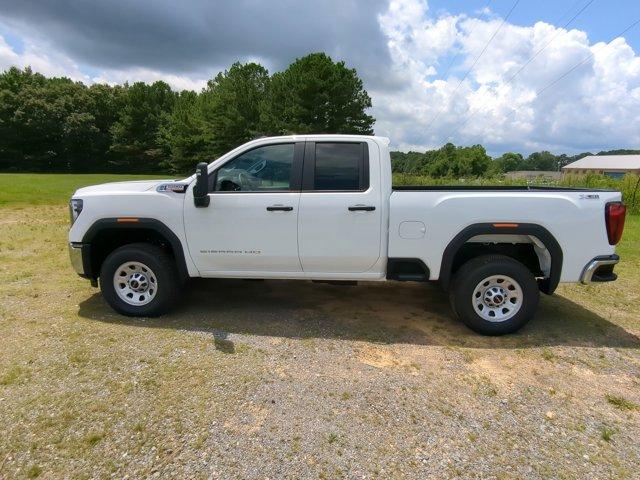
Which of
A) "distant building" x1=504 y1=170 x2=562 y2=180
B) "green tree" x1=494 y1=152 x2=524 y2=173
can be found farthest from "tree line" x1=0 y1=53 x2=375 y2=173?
"green tree" x1=494 y1=152 x2=524 y2=173

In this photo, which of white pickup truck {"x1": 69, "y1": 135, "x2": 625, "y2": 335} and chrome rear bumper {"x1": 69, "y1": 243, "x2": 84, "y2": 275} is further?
→ chrome rear bumper {"x1": 69, "y1": 243, "x2": 84, "y2": 275}

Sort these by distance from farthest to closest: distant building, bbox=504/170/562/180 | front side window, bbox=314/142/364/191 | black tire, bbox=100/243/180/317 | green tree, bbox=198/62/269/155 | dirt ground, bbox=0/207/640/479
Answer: green tree, bbox=198/62/269/155
distant building, bbox=504/170/562/180
black tire, bbox=100/243/180/317
front side window, bbox=314/142/364/191
dirt ground, bbox=0/207/640/479

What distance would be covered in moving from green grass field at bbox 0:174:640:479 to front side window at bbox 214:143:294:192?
1498 millimetres

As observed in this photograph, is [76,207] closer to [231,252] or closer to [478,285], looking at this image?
[231,252]

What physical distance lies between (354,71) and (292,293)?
1746 inches

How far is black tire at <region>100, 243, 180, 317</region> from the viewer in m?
4.54

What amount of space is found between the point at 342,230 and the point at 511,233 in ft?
5.38

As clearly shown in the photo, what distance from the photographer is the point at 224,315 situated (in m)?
4.88

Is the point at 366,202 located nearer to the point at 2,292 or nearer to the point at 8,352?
the point at 8,352

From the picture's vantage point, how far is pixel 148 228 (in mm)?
4504

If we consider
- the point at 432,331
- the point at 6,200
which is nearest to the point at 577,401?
the point at 432,331

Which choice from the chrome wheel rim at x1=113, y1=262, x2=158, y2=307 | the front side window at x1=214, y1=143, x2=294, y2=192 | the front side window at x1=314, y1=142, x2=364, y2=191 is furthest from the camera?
the chrome wheel rim at x1=113, y1=262, x2=158, y2=307

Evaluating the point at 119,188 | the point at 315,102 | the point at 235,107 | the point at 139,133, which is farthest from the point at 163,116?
the point at 119,188

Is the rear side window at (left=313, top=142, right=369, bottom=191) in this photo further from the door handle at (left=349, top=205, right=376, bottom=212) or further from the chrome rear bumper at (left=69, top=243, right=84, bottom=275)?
the chrome rear bumper at (left=69, top=243, right=84, bottom=275)
